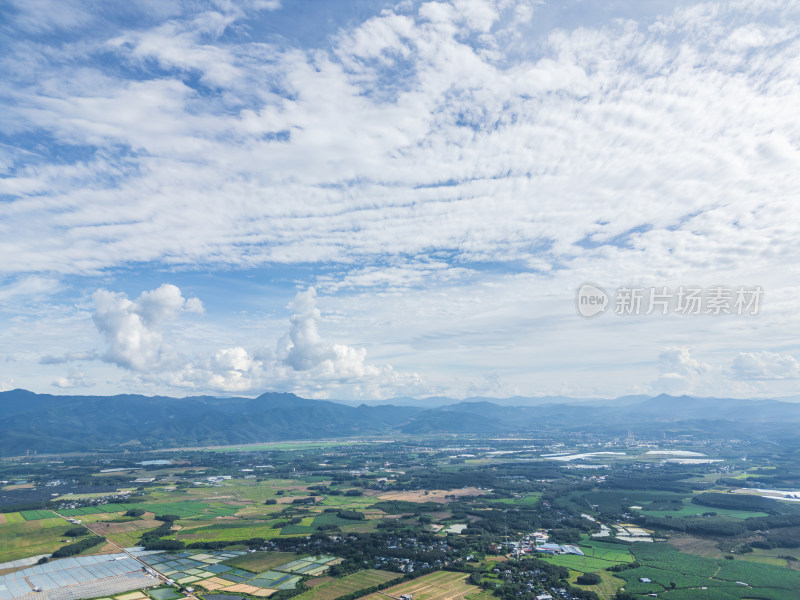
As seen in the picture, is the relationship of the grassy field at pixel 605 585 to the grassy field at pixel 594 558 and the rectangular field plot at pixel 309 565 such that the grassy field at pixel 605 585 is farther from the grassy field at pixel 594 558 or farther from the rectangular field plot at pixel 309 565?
the rectangular field plot at pixel 309 565

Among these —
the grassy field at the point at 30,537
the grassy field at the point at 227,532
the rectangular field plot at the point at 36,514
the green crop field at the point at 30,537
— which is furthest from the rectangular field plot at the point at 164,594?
the rectangular field plot at the point at 36,514

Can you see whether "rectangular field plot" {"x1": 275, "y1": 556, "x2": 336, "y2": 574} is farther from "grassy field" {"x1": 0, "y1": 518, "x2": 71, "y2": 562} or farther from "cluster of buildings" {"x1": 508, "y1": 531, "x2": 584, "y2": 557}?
"grassy field" {"x1": 0, "y1": 518, "x2": 71, "y2": 562}

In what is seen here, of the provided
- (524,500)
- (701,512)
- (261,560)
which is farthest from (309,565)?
(701,512)

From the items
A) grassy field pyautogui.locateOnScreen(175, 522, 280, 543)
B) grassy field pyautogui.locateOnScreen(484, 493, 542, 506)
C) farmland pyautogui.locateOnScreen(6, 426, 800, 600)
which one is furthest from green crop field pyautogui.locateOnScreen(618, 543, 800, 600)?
grassy field pyautogui.locateOnScreen(175, 522, 280, 543)

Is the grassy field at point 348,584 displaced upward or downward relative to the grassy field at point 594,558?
upward

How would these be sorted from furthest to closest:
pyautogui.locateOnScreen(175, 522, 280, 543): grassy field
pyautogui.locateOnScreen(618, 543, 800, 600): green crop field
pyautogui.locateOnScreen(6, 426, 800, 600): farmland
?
pyautogui.locateOnScreen(175, 522, 280, 543): grassy field
pyautogui.locateOnScreen(6, 426, 800, 600): farmland
pyautogui.locateOnScreen(618, 543, 800, 600): green crop field

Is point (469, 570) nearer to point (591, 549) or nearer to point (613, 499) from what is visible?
point (591, 549)

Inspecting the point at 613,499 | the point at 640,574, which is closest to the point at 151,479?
the point at 613,499
